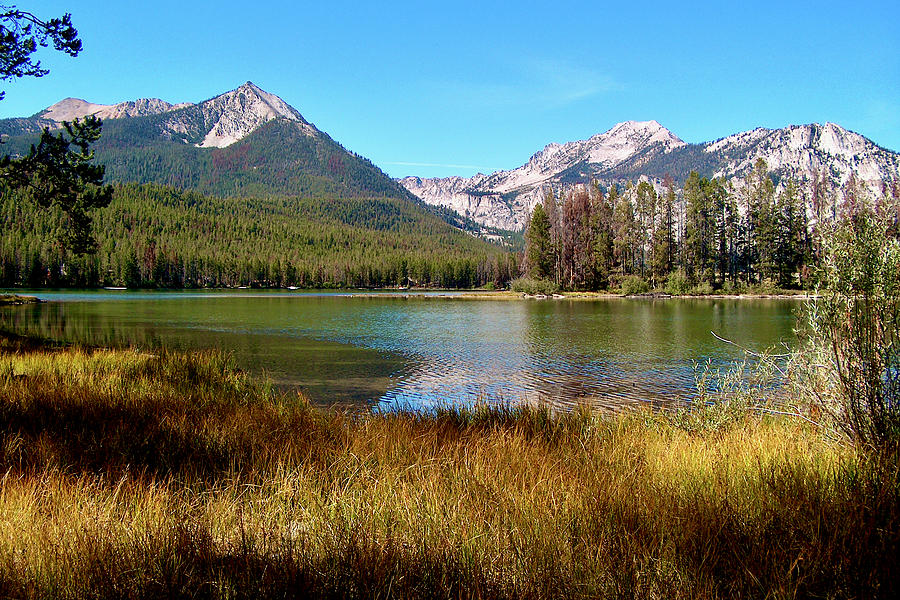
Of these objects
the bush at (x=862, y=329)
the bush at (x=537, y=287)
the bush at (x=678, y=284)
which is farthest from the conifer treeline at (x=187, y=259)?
the bush at (x=862, y=329)

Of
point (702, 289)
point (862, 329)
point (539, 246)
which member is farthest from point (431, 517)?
point (539, 246)

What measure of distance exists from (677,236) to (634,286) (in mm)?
20776

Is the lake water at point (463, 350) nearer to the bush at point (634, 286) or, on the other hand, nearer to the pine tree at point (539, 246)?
the bush at point (634, 286)

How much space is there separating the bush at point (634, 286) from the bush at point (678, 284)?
317cm

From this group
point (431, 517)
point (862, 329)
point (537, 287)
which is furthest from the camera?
point (537, 287)

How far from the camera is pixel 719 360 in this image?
2005cm

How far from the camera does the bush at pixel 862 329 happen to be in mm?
4367

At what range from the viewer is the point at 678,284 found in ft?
236

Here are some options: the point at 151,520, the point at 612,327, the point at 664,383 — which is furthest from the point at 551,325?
the point at 151,520

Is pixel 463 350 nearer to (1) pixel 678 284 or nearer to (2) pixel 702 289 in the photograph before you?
(1) pixel 678 284

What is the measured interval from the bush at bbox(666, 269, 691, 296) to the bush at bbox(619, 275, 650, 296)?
3169 millimetres

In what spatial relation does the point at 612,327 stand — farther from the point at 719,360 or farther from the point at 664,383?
the point at 664,383

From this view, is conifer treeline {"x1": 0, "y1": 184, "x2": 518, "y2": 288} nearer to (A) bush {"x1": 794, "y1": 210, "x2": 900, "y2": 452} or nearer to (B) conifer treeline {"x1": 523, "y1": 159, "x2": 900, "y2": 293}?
(B) conifer treeline {"x1": 523, "y1": 159, "x2": 900, "y2": 293}

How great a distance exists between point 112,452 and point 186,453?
62 centimetres
